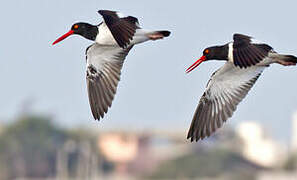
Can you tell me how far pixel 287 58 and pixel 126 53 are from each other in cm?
423

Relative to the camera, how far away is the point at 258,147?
14325cm

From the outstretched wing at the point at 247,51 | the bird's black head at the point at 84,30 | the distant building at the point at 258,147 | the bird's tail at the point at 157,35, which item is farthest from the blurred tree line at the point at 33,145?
the outstretched wing at the point at 247,51

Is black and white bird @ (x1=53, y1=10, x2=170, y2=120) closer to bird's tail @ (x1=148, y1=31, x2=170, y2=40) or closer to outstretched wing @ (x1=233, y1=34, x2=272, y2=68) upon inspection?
bird's tail @ (x1=148, y1=31, x2=170, y2=40)

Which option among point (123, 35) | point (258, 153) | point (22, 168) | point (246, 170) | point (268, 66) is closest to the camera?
point (123, 35)

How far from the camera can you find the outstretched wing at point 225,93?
87.0ft

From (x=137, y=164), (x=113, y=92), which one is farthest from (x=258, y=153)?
(x=113, y=92)

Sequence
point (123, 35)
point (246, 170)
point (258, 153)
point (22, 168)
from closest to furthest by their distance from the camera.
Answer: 1. point (123, 35)
2. point (246, 170)
3. point (22, 168)
4. point (258, 153)

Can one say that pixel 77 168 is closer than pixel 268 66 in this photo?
No

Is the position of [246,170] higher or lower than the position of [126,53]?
lower

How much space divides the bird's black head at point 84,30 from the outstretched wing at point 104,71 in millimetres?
386

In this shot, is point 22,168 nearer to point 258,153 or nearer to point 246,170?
point 246,170

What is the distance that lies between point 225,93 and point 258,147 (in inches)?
4617

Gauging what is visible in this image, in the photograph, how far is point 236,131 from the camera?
140125mm

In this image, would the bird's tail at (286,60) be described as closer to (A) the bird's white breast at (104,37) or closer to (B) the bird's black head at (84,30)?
(A) the bird's white breast at (104,37)
